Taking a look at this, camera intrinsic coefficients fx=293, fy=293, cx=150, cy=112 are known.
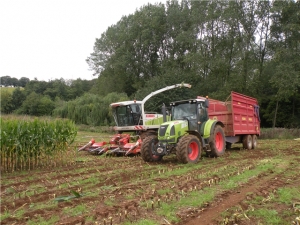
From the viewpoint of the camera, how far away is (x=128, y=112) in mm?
16375

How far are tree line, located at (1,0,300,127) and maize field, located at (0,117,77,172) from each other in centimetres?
1967

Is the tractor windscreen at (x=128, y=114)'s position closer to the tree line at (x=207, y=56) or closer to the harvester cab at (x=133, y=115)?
the harvester cab at (x=133, y=115)

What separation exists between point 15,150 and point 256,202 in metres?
7.13

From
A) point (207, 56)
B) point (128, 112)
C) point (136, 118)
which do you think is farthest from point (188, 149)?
point (207, 56)

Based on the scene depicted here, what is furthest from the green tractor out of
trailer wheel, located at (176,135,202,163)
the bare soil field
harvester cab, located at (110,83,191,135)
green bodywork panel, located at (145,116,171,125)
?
harvester cab, located at (110,83,191,135)

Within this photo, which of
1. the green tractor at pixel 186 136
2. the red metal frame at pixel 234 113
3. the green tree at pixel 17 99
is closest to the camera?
the green tractor at pixel 186 136

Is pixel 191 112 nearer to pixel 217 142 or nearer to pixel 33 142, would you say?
pixel 217 142

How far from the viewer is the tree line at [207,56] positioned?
2748cm

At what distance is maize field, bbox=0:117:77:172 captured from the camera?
8.82 m

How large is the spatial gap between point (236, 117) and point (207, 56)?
1977cm

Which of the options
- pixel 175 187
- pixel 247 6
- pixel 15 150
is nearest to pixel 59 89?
pixel 247 6

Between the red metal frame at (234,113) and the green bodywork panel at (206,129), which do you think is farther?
the red metal frame at (234,113)

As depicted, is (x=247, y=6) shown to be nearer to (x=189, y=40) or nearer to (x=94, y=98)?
(x=189, y=40)

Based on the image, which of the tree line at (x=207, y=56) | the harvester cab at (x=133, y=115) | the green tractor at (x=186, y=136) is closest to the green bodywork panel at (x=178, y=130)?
the green tractor at (x=186, y=136)
